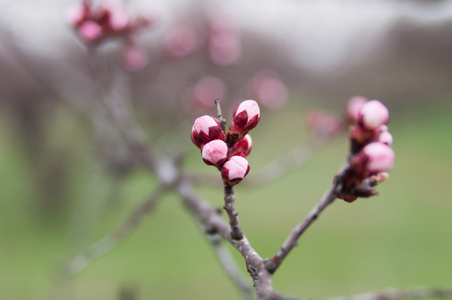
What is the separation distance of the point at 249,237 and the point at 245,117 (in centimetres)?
342

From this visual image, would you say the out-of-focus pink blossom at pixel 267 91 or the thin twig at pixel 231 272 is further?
the out-of-focus pink blossom at pixel 267 91

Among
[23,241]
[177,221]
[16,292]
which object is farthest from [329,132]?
[23,241]

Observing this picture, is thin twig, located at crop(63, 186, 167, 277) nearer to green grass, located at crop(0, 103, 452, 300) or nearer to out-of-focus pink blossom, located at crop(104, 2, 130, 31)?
out-of-focus pink blossom, located at crop(104, 2, 130, 31)

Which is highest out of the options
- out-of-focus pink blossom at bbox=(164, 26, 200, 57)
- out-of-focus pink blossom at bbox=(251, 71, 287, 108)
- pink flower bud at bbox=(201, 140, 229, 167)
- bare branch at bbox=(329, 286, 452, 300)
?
pink flower bud at bbox=(201, 140, 229, 167)

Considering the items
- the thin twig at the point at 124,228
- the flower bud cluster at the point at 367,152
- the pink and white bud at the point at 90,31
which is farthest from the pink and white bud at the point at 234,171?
the pink and white bud at the point at 90,31

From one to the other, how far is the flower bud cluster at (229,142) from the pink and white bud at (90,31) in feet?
1.74

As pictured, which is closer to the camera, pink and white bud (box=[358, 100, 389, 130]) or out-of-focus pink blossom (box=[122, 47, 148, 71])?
pink and white bud (box=[358, 100, 389, 130])

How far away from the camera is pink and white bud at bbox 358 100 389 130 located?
307mm

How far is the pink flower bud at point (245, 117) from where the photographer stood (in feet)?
1.33

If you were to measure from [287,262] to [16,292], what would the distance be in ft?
7.52

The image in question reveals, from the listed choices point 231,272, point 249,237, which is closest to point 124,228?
point 231,272

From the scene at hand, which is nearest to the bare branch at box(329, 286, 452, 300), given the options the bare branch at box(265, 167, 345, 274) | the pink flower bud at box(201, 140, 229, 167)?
the bare branch at box(265, 167, 345, 274)

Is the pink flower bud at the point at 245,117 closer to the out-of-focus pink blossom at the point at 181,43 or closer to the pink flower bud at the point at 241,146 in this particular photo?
the pink flower bud at the point at 241,146

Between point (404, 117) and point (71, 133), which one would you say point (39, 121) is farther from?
point (404, 117)
